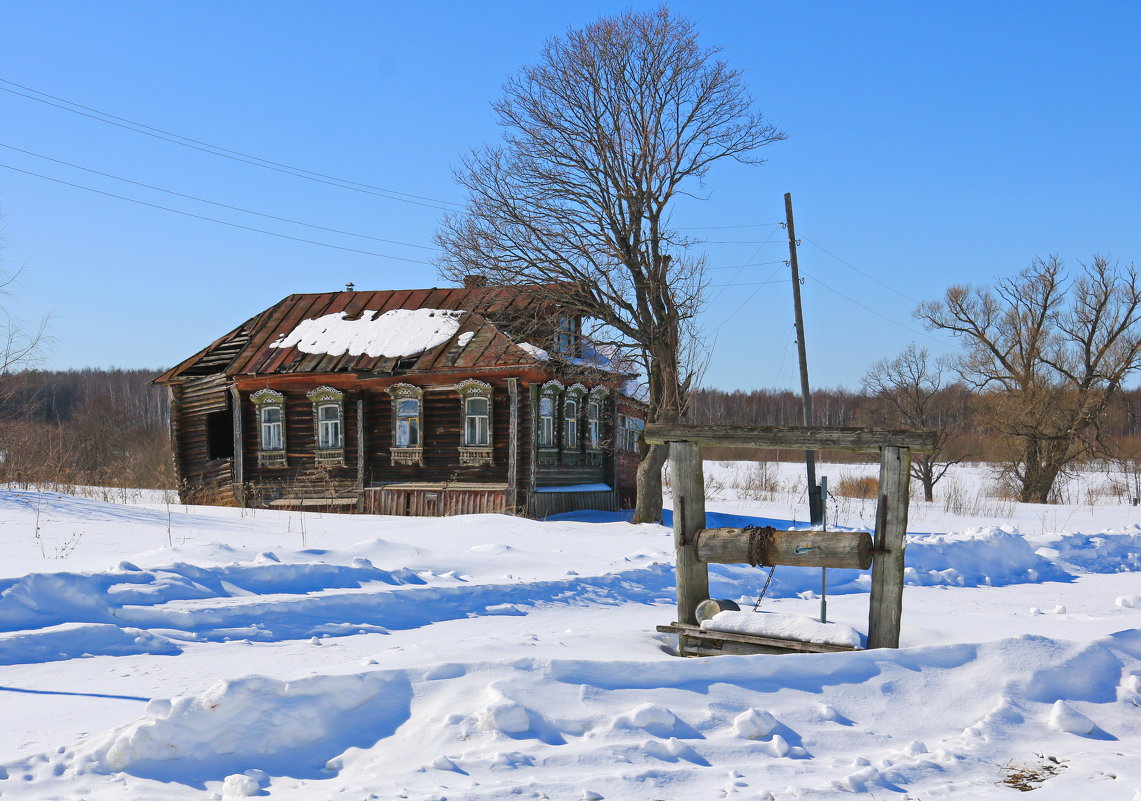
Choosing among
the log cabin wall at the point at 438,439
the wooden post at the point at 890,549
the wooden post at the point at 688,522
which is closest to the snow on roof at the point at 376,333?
the log cabin wall at the point at 438,439

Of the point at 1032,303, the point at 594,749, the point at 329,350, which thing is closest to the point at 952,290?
the point at 1032,303

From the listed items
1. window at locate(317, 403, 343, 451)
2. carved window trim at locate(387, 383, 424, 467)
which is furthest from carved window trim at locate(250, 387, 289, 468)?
carved window trim at locate(387, 383, 424, 467)

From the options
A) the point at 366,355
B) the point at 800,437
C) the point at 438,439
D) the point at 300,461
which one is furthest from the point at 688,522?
the point at 300,461

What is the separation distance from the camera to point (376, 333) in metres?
24.1

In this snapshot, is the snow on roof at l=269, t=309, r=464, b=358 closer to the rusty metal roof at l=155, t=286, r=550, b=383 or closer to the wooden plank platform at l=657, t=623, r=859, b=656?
the rusty metal roof at l=155, t=286, r=550, b=383

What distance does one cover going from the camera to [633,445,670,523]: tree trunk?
→ 20.2 metres

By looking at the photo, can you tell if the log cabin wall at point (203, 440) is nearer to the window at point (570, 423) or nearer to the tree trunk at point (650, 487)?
the window at point (570, 423)

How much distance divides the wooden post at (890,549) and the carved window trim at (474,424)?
14938 mm

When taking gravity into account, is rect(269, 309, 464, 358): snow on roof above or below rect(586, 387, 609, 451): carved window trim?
above

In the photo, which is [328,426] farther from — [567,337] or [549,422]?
[567,337]

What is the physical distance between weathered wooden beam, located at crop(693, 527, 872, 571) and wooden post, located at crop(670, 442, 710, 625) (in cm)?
18

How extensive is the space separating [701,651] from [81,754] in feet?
15.1

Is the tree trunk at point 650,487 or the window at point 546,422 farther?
the window at point 546,422

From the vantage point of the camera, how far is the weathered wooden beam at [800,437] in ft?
24.8
